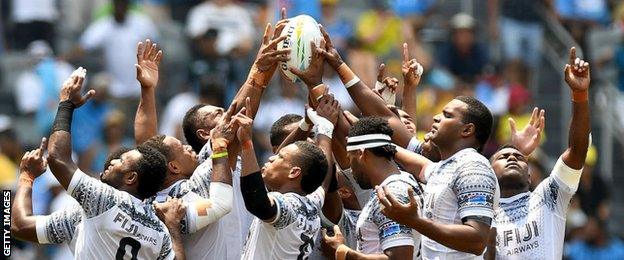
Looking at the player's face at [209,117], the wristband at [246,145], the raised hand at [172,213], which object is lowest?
the raised hand at [172,213]

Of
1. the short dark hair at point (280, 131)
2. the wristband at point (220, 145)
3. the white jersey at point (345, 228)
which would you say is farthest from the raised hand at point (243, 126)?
the short dark hair at point (280, 131)

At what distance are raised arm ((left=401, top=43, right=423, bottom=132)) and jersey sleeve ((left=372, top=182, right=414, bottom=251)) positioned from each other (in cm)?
211

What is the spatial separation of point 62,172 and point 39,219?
918 mm

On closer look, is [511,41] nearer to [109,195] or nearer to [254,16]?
[254,16]

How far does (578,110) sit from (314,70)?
1.93 m

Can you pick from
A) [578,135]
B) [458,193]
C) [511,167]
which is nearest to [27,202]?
[458,193]

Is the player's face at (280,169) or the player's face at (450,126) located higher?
the player's face at (450,126)

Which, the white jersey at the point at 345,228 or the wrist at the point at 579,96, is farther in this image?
the white jersey at the point at 345,228

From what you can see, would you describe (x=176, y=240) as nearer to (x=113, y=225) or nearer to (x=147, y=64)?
(x=113, y=225)

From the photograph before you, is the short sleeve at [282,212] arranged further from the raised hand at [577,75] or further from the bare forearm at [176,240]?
the raised hand at [577,75]

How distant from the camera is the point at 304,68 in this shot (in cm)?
1208

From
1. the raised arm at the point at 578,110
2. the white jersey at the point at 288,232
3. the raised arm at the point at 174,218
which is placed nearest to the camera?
the white jersey at the point at 288,232

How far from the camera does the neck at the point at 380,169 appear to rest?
11266 mm

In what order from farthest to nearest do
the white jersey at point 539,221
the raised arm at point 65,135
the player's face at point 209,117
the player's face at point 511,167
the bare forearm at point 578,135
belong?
the player's face at point 209,117, the player's face at point 511,167, the white jersey at point 539,221, the bare forearm at point 578,135, the raised arm at point 65,135
